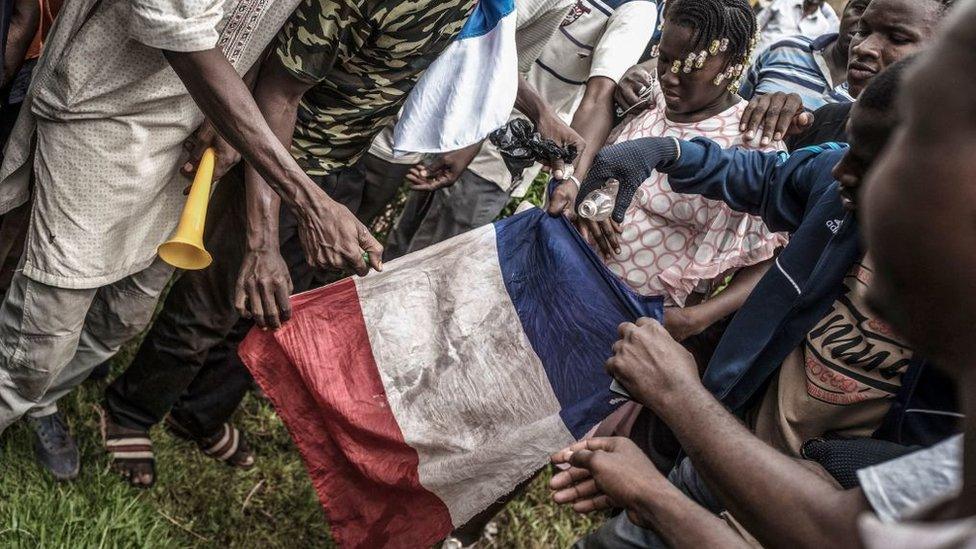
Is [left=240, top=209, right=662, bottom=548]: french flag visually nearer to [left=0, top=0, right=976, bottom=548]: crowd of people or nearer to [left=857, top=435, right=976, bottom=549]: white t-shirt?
[left=0, top=0, right=976, bottom=548]: crowd of people

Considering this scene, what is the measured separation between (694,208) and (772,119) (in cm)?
41

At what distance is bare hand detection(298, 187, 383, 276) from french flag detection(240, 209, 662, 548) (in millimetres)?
424

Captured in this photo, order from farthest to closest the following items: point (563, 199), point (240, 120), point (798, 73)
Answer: point (798, 73) < point (563, 199) < point (240, 120)

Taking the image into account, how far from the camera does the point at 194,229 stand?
8.02ft


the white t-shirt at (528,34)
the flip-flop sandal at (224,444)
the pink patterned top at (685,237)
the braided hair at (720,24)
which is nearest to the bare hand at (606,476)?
the pink patterned top at (685,237)

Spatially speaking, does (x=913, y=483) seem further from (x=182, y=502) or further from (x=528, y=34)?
(x=528, y=34)

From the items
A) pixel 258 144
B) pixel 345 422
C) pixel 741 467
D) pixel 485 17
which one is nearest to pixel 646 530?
pixel 741 467

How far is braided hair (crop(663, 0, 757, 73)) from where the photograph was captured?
3.12m

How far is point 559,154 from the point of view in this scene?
3.16m

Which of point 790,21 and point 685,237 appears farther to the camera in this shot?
point 790,21

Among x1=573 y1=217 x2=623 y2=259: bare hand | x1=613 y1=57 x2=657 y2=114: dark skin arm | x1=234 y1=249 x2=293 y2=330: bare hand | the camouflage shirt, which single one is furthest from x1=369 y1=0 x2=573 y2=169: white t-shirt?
x1=234 y1=249 x2=293 y2=330: bare hand

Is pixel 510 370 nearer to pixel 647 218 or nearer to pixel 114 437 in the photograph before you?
pixel 647 218

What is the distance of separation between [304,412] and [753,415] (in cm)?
140

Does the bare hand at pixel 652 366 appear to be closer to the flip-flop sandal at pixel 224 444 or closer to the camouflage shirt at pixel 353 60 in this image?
the camouflage shirt at pixel 353 60
